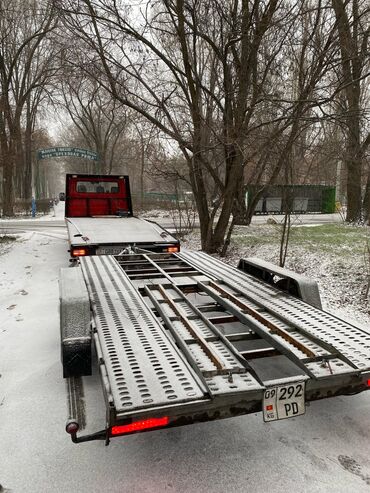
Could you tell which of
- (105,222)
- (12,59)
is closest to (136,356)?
(105,222)

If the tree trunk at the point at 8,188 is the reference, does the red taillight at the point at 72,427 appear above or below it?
below

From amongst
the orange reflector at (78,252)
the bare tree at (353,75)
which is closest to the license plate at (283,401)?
the orange reflector at (78,252)

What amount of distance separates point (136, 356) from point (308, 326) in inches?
64.1

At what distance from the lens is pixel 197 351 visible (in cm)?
298

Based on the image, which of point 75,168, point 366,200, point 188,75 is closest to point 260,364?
point 188,75

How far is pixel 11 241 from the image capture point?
12.9m

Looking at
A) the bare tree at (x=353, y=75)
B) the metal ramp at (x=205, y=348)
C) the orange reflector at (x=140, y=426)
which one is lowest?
the orange reflector at (x=140, y=426)

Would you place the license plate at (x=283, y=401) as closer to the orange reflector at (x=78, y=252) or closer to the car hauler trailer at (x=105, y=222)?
the car hauler trailer at (x=105, y=222)

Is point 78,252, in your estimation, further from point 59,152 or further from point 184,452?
point 59,152

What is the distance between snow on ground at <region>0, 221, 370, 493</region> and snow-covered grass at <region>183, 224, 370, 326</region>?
296 cm

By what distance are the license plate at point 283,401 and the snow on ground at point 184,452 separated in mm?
402

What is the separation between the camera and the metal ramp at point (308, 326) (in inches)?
110

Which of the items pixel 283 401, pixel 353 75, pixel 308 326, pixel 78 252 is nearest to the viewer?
pixel 283 401

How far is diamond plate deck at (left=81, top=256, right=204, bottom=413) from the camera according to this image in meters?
2.31
